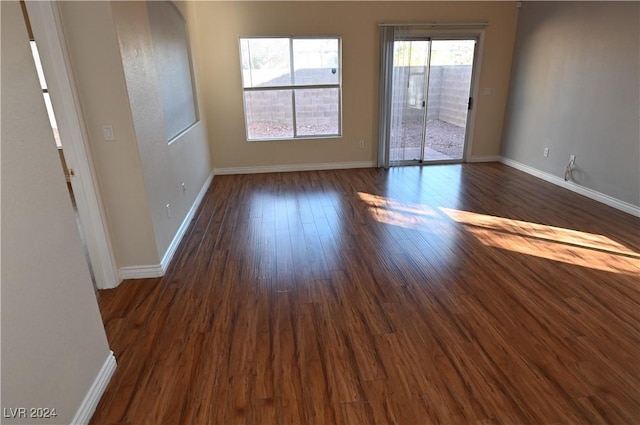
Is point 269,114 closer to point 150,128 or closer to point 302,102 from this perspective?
point 302,102

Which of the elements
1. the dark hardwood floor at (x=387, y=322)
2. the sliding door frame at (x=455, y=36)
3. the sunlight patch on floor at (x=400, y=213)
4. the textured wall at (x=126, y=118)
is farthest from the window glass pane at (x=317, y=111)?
the textured wall at (x=126, y=118)

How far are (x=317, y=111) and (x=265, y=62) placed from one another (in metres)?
1.09

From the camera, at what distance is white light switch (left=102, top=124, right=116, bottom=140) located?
103 inches

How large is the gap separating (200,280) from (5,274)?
1.73 metres

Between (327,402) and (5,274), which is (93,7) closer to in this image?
(5,274)

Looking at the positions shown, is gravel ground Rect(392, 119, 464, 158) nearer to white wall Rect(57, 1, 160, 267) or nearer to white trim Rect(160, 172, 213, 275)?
white trim Rect(160, 172, 213, 275)

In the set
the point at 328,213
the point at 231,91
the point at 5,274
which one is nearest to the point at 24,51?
the point at 5,274

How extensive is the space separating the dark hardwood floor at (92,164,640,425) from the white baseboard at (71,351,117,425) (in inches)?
1.7

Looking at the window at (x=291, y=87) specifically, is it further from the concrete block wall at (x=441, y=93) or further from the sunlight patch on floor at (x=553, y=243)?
the sunlight patch on floor at (x=553, y=243)

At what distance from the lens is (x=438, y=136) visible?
659cm

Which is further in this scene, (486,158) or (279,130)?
(486,158)

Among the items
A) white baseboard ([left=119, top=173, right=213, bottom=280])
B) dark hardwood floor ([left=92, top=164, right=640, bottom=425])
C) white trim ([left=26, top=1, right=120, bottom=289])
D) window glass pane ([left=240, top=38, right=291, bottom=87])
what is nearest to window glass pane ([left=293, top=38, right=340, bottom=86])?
window glass pane ([left=240, top=38, right=291, bottom=87])

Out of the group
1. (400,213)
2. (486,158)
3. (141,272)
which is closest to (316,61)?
(400,213)

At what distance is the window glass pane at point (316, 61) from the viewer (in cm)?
569
